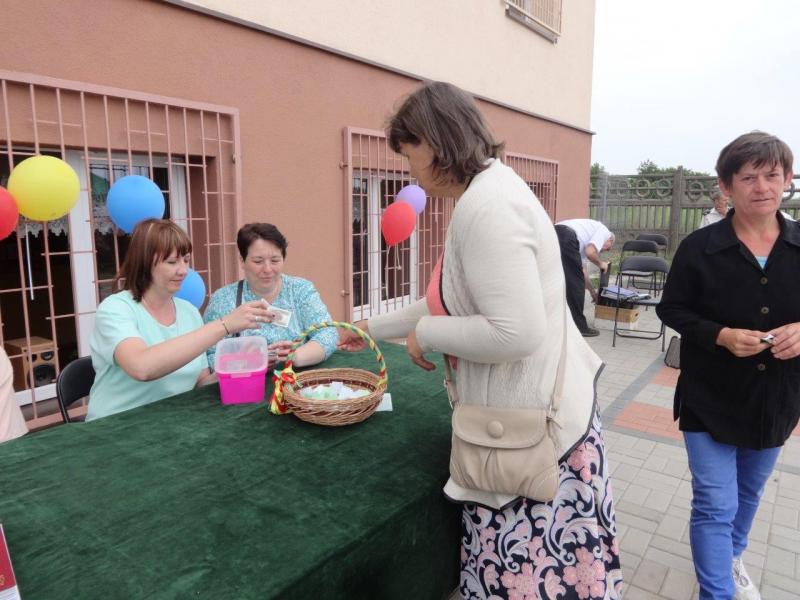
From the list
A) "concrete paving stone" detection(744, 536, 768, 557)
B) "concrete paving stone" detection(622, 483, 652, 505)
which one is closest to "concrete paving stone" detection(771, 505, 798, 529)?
"concrete paving stone" detection(744, 536, 768, 557)

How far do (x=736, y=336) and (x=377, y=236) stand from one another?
387 cm

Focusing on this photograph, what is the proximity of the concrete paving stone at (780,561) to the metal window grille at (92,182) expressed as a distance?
3494 millimetres

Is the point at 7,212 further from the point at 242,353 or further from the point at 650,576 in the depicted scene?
the point at 650,576

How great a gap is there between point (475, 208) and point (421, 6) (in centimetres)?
504

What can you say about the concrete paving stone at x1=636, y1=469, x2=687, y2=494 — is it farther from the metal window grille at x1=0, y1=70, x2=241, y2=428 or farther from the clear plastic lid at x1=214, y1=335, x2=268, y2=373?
the metal window grille at x1=0, y1=70, x2=241, y2=428

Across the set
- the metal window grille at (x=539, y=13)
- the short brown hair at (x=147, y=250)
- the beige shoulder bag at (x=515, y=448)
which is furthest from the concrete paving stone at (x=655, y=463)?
the metal window grille at (x=539, y=13)

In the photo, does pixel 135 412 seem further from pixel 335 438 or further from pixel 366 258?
pixel 366 258

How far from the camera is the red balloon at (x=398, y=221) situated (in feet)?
14.6

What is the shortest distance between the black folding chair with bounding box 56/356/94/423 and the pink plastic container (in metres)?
0.69

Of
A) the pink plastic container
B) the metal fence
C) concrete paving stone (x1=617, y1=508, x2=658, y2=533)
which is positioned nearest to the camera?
the pink plastic container

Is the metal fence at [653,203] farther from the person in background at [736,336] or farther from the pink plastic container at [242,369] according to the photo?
the pink plastic container at [242,369]

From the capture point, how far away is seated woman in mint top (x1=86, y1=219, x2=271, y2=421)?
194 centimetres

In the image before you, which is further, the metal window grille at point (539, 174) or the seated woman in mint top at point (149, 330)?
the metal window grille at point (539, 174)

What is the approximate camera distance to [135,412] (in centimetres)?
200
